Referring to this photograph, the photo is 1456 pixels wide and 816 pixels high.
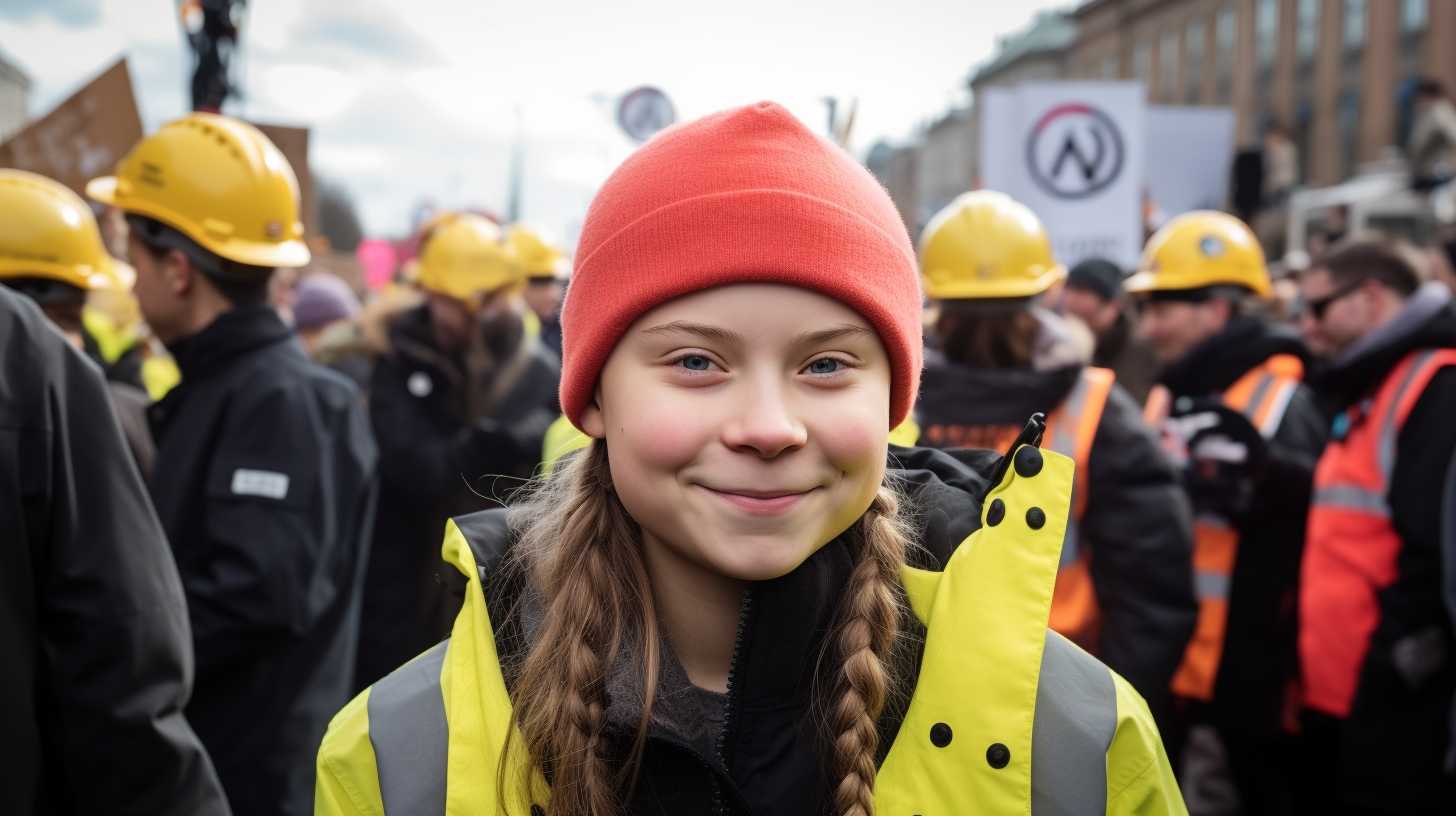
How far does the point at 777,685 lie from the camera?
169 cm

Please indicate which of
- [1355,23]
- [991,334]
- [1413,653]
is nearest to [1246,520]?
[1413,653]

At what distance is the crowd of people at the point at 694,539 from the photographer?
160cm

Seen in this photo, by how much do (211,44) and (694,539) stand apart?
36.3 ft

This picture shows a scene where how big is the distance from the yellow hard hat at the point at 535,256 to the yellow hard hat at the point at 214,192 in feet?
15.4

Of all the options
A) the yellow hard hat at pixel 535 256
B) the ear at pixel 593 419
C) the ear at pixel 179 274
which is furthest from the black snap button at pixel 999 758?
the yellow hard hat at pixel 535 256

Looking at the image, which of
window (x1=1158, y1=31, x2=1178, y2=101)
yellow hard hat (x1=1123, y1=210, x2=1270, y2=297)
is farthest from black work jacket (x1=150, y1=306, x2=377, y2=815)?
window (x1=1158, y1=31, x2=1178, y2=101)

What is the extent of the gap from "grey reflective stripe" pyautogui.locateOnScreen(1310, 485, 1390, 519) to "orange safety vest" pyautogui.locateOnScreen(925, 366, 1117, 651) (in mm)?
1180

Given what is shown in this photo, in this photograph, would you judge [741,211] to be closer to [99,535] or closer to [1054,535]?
[1054,535]

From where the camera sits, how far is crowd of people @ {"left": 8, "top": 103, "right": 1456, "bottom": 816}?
5.25 feet

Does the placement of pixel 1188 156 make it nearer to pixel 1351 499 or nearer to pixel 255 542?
pixel 1351 499

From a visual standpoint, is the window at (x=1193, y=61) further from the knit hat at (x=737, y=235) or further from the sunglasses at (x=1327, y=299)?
the knit hat at (x=737, y=235)

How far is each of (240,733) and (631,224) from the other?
199 centimetres

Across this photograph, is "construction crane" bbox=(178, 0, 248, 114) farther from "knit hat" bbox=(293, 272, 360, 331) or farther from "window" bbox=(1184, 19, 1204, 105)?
"window" bbox=(1184, 19, 1204, 105)

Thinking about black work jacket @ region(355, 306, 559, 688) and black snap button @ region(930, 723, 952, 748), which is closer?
black snap button @ region(930, 723, 952, 748)
